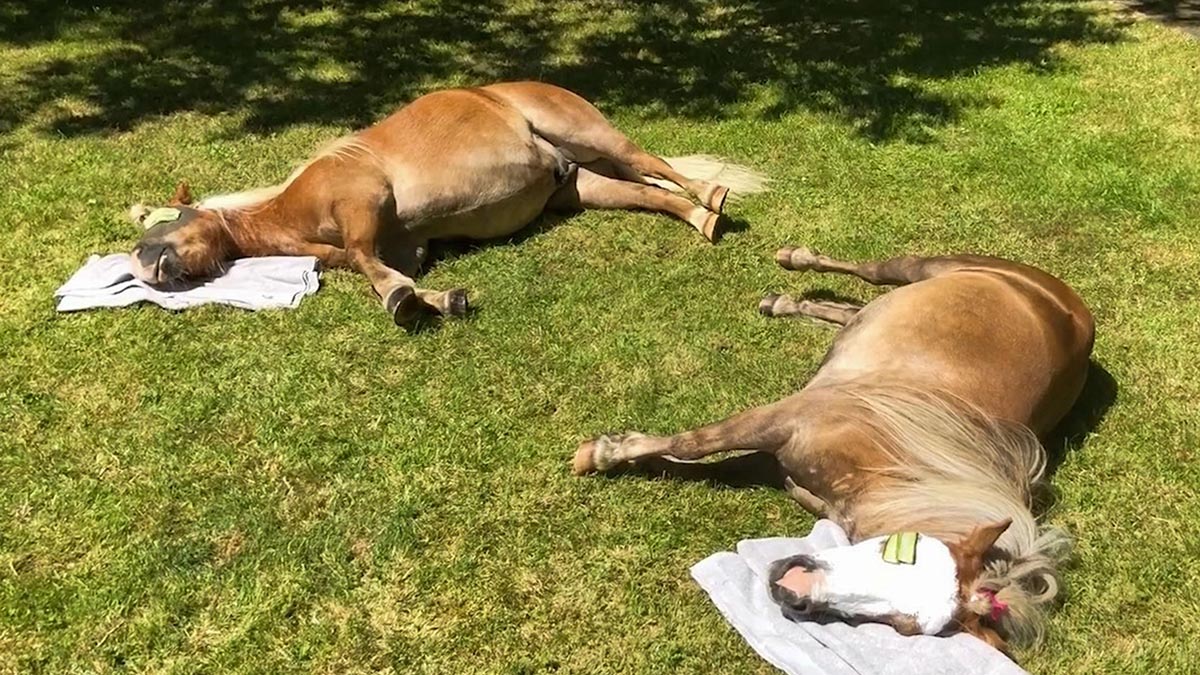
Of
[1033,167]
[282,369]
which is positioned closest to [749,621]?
[282,369]

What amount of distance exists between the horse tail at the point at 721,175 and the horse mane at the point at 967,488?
284cm

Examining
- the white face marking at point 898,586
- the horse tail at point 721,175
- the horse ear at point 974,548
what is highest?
the horse ear at point 974,548

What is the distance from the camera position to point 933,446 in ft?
11.1

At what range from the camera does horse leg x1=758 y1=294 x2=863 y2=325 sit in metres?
5.05

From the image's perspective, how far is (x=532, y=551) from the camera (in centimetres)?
375

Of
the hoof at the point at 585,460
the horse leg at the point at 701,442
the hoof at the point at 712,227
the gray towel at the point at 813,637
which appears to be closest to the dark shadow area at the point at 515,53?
the hoof at the point at 712,227

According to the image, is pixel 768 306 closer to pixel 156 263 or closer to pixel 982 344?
pixel 982 344

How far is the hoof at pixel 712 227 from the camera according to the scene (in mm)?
5802

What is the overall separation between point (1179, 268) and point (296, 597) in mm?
4959

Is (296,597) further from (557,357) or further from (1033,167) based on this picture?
(1033,167)

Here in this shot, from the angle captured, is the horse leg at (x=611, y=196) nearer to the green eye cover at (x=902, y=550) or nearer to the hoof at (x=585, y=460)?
the hoof at (x=585, y=460)

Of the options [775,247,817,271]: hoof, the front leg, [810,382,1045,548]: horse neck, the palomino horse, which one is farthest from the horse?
[810,382,1045,548]: horse neck

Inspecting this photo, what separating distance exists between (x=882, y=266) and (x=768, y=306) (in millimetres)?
610

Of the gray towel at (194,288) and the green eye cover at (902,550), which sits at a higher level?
the green eye cover at (902,550)
